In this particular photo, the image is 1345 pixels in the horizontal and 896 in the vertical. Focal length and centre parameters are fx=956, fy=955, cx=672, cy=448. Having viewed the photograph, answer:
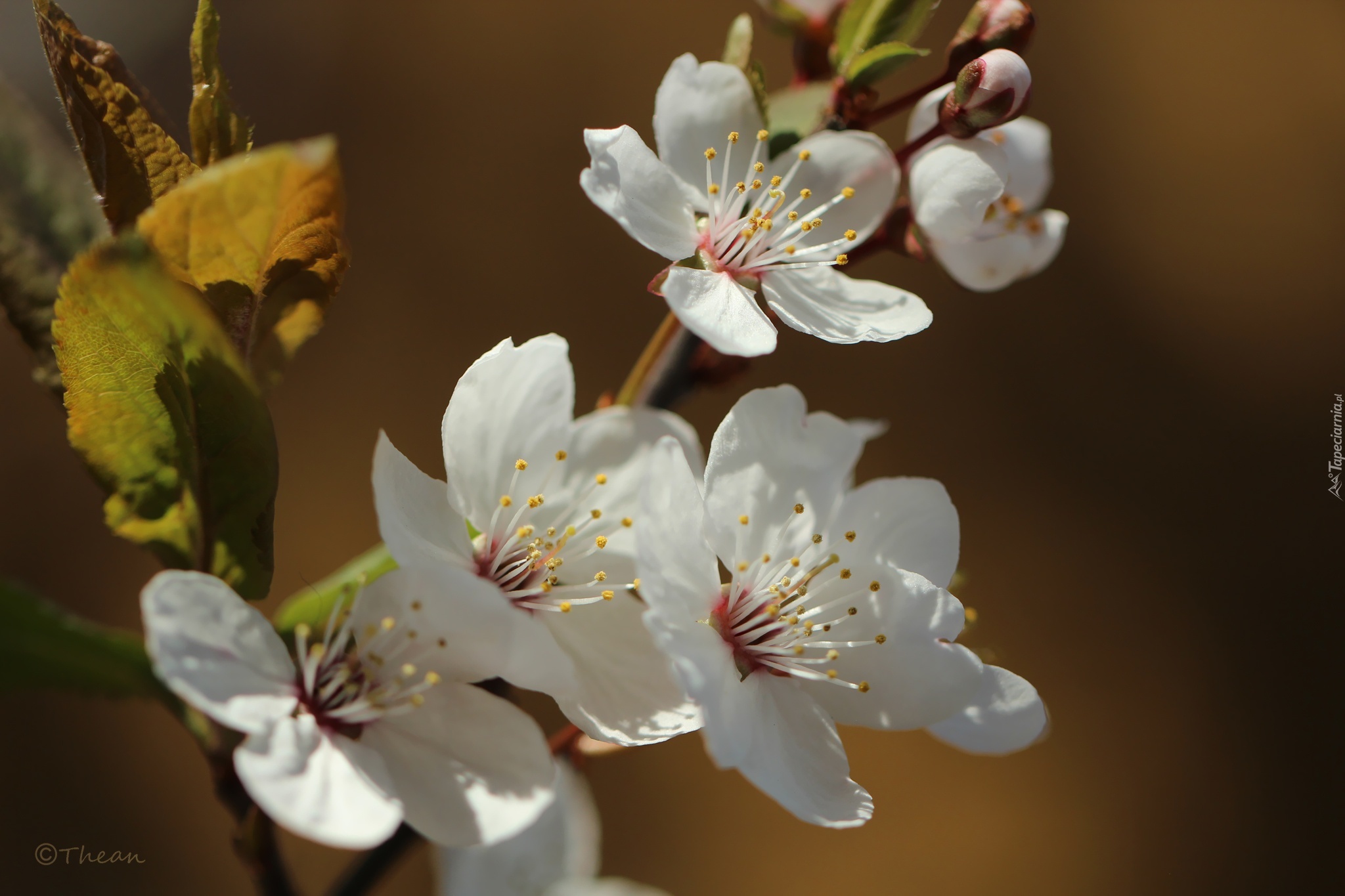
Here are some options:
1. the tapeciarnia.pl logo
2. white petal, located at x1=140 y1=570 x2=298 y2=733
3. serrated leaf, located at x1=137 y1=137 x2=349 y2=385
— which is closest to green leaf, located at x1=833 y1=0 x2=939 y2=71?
serrated leaf, located at x1=137 y1=137 x2=349 y2=385

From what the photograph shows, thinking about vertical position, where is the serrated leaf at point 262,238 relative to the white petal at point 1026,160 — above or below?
below

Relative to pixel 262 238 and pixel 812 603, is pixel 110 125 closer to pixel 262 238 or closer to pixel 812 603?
pixel 262 238

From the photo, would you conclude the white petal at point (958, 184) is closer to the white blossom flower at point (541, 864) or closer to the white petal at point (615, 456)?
the white petal at point (615, 456)

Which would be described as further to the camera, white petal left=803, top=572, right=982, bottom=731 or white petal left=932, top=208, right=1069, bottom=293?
white petal left=932, top=208, right=1069, bottom=293

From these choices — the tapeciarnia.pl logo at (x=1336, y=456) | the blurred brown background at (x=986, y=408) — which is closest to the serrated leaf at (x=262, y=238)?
the blurred brown background at (x=986, y=408)

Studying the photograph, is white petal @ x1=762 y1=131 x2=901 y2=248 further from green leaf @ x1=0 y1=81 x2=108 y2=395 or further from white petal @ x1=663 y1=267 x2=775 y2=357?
green leaf @ x1=0 y1=81 x2=108 y2=395

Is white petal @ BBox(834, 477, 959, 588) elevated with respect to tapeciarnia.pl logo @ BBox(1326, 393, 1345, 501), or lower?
elevated

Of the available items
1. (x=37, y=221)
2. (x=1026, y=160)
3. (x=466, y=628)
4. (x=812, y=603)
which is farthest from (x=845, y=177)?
(x=37, y=221)

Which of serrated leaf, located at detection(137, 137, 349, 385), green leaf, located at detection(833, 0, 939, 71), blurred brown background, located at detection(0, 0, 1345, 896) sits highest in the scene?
green leaf, located at detection(833, 0, 939, 71)
